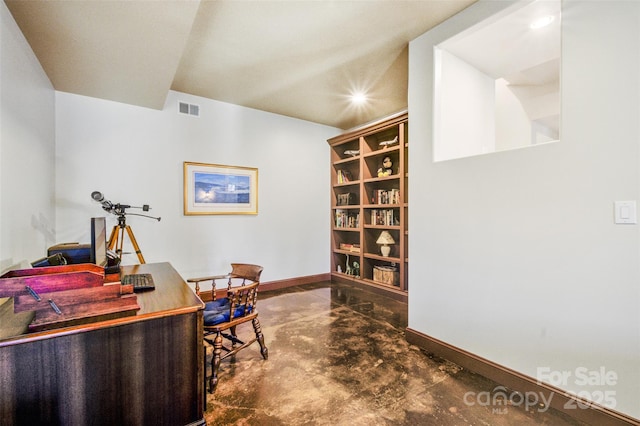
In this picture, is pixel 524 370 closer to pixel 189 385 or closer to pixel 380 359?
Result: pixel 380 359

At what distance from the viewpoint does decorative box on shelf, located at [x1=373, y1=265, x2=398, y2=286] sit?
161 inches

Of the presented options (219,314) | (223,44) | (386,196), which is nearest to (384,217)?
(386,196)

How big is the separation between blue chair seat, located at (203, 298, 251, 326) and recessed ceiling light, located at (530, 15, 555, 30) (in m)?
3.00

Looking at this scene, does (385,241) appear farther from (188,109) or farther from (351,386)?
(188,109)

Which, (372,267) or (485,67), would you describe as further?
(372,267)

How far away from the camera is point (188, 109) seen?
3.68m

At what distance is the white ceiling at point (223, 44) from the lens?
6.12 feet

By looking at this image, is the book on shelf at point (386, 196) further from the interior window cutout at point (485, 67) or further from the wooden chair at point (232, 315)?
the wooden chair at point (232, 315)

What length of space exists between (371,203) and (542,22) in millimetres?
2930

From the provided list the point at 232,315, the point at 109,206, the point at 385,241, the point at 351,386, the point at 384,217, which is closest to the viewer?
the point at 351,386

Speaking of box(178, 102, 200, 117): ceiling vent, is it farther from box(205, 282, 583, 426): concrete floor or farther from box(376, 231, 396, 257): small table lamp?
box(376, 231, 396, 257): small table lamp

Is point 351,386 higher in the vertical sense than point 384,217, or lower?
lower

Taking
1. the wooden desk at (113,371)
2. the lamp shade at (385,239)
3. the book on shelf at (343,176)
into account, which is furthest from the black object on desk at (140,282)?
the book on shelf at (343,176)

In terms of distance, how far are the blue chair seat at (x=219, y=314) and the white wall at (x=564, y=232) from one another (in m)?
1.63
